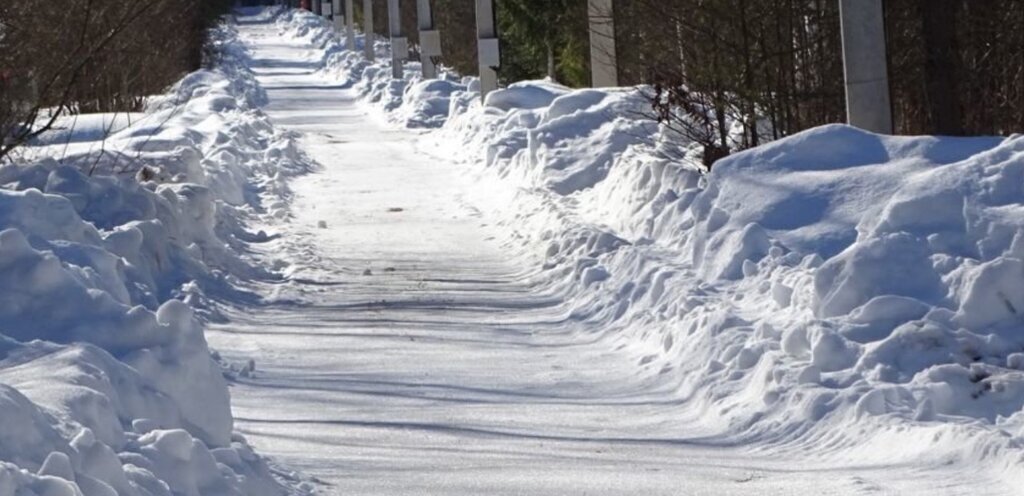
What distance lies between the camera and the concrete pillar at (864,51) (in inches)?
456

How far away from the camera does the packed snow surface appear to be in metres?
7.46

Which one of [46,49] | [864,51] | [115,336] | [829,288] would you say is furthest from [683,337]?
[46,49]

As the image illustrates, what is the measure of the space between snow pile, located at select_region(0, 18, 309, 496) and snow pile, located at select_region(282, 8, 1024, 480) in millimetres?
2524

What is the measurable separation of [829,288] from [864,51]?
3.12m

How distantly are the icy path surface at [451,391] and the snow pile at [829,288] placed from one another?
26 centimetres

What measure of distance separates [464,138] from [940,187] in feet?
52.5

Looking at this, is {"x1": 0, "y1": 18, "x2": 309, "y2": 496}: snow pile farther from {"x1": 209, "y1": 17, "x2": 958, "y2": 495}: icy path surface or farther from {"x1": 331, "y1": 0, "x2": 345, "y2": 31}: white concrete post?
{"x1": 331, "y1": 0, "x2": 345, "y2": 31}: white concrete post

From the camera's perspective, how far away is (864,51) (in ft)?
38.2

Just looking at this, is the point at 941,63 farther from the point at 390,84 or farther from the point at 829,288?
the point at 390,84

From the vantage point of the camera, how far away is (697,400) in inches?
348

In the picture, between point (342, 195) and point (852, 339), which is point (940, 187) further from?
point (342, 195)

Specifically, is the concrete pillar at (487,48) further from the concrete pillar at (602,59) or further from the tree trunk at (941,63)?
the tree trunk at (941,63)

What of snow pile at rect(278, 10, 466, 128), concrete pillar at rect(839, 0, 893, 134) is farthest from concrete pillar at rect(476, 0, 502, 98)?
concrete pillar at rect(839, 0, 893, 134)

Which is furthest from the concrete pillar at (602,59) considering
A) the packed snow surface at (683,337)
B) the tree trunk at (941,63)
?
the tree trunk at (941,63)
